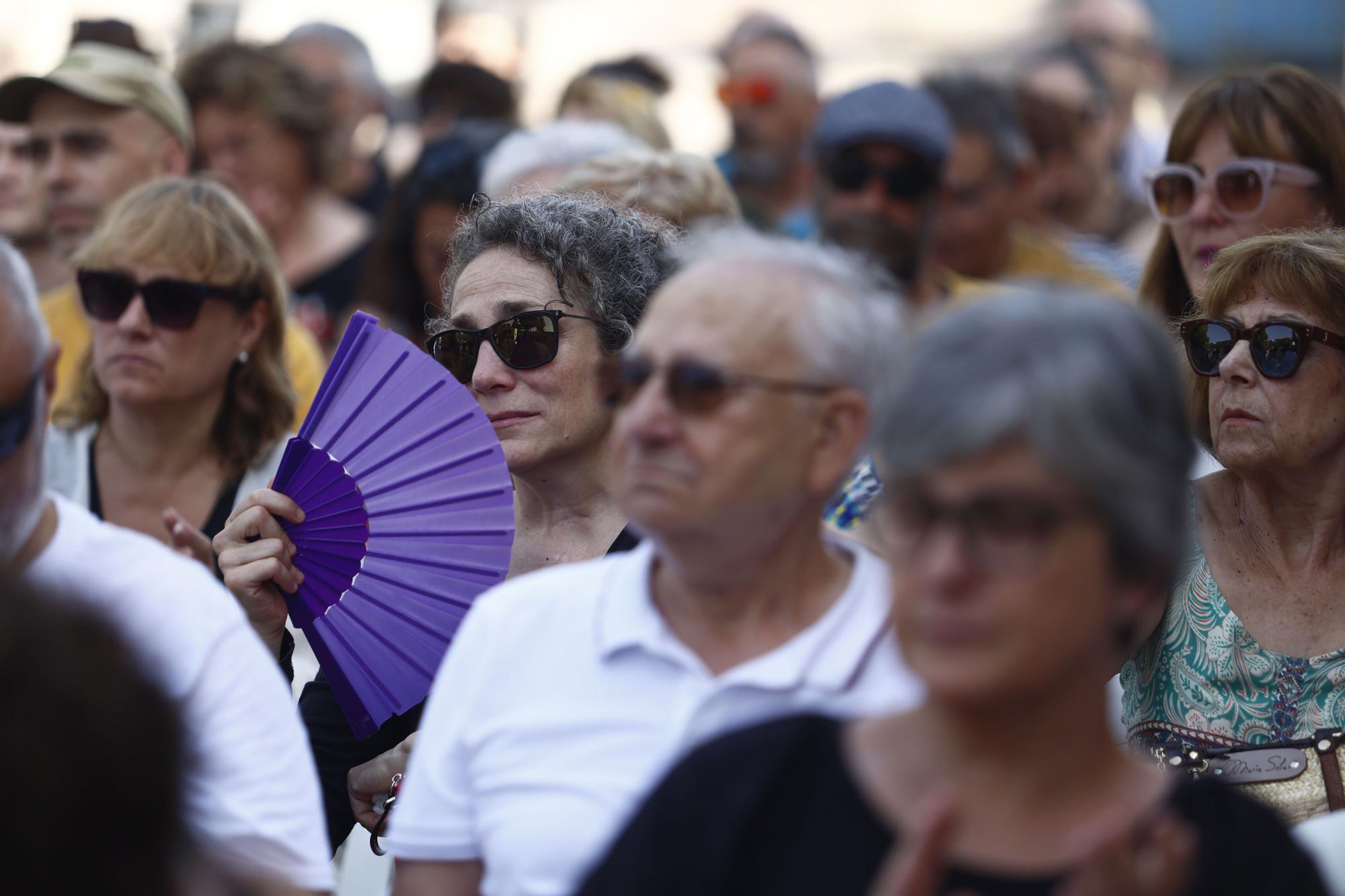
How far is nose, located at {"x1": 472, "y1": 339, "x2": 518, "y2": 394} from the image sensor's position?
3188 millimetres

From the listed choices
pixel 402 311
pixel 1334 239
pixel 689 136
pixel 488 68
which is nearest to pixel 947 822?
pixel 1334 239

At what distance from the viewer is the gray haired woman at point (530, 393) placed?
3.08 meters

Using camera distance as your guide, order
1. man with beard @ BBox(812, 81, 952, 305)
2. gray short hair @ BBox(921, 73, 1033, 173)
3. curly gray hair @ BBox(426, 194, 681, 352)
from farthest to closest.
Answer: gray short hair @ BBox(921, 73, 1033, 173)
man with beard @ BBox(812, 81, 952, 305)
curly gray hair @ BBox(426, 194, 681, 352)

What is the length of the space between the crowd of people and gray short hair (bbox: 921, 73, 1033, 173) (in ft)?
5.95

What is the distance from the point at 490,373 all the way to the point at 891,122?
2527 millimetres

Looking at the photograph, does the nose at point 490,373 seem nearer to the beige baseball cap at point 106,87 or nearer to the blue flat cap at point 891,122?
the blue flat cap at point 891,122

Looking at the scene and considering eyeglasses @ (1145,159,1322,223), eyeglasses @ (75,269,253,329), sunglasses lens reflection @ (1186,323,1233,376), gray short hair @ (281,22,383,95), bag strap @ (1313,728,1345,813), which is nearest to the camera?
bag strap @ (1313,728,1345,813)

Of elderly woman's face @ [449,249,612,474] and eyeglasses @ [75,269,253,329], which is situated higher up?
elderly woman's face @ [449,249,612,474]

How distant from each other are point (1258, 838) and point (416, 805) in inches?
43.4

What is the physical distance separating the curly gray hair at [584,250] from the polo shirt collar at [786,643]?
96cm

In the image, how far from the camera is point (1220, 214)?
3.99 metres

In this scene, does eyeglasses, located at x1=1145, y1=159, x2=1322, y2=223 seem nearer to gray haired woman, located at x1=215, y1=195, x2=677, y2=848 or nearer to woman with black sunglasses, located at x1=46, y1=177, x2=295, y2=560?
gray haired woman, located at x1=215, y1=195, x2=677, y2=848

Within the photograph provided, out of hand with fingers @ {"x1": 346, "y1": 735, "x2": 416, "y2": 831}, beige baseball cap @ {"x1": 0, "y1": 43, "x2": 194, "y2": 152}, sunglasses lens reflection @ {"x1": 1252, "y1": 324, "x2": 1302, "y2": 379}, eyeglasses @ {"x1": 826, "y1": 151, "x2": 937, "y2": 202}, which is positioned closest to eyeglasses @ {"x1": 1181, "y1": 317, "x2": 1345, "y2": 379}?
sunglasses lens reflection @ {"x1": 1252, "y1": 324, "x2": 1302, "y2": 379}

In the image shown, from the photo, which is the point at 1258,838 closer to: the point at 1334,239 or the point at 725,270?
the point at 725,270
